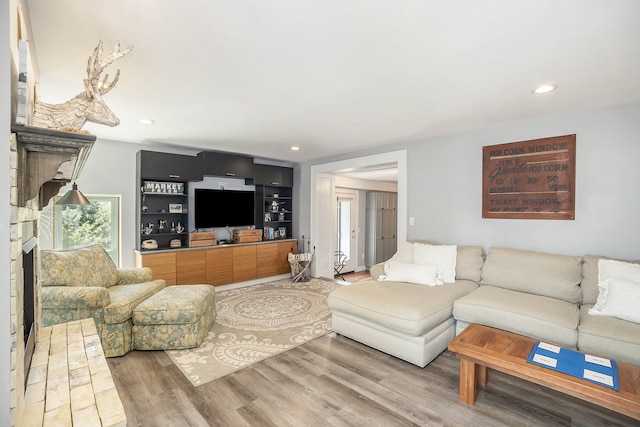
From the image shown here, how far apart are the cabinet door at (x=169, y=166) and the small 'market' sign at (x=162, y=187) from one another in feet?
0.49

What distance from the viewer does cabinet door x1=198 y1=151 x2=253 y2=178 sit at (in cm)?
489

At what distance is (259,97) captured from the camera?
262cm

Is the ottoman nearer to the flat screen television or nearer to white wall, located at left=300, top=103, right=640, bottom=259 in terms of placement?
the flat screen television

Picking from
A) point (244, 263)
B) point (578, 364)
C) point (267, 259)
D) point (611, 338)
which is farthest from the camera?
point (267, 259)

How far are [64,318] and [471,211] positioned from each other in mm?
4379

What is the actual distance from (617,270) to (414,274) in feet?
5.51

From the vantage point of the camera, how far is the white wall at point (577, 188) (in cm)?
273

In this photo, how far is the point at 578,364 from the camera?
72.7 inches

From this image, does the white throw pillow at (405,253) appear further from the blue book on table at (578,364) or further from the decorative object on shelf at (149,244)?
the decorative object on shelf at (149,244)

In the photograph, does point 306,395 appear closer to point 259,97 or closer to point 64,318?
point 64,318

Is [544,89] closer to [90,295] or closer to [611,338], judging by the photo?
[611,338]

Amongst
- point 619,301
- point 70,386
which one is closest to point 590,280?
point 619,301

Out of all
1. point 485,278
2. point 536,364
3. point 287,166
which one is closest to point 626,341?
point 536,364

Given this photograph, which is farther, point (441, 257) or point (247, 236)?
point (247, 236)
